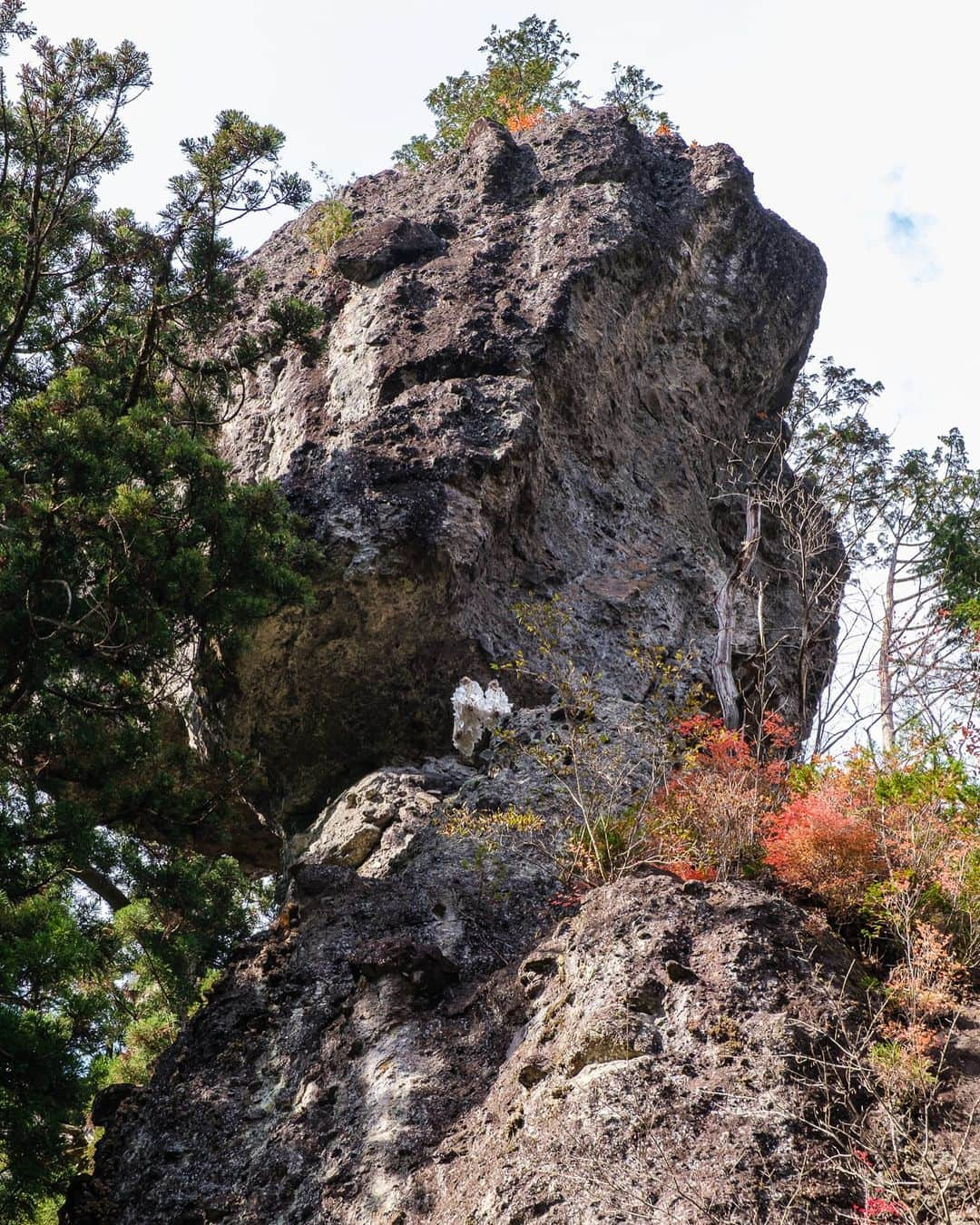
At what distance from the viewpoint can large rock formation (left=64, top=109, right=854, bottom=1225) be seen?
618cm

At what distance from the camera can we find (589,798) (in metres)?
8.59

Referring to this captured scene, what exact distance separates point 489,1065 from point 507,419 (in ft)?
21.7

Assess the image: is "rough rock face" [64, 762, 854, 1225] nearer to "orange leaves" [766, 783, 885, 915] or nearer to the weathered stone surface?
"orange leaves" [766, 783, 885, 915]

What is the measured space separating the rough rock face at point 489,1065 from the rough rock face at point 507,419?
2.45 metres

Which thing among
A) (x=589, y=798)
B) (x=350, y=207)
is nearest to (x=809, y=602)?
(x=589, y=798)

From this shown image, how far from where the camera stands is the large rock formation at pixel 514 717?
6.18m

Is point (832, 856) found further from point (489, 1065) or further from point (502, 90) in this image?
point (502, 90)

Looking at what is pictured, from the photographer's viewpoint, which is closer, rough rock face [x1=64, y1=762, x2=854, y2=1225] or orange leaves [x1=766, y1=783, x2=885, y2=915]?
rough rock face [x1=64, y1=762, x2=854, y2=1225]

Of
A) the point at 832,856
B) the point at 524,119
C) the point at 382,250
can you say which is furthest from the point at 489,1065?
the point at 524,119

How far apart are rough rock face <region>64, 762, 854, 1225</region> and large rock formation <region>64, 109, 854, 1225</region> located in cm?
2

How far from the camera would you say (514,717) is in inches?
423

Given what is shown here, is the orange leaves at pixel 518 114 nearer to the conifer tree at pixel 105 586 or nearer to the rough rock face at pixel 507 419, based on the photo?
the rough rock face at pixel 507 419

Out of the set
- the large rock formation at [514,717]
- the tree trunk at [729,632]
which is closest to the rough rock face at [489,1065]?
the large rock formation at [514,717]

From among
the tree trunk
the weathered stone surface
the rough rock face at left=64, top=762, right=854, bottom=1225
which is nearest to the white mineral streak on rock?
the rough rock face at left=64, top=762, right=854, bottom=1225
